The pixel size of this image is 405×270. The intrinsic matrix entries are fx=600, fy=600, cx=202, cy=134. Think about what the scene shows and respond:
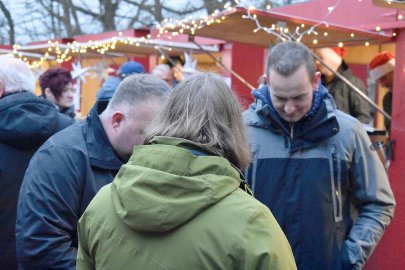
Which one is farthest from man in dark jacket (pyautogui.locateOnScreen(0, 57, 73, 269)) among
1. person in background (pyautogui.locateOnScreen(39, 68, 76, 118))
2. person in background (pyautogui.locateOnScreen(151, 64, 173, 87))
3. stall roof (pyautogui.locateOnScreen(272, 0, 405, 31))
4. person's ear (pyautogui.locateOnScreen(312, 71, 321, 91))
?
person in background (pyautogui.locateOnScreen(151, 64, 173, 87))

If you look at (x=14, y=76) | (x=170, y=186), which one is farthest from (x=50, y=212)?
(x=14, y=76)

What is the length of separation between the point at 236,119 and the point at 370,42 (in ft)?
14.6

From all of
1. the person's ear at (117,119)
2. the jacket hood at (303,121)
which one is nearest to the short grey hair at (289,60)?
the jacket hood at (303,121)

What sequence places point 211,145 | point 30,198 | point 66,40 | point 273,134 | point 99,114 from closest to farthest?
point 211,145 → point 30,198 → point 99,114 → point 273,134 → point 66,40

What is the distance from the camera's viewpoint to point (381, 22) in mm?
5719

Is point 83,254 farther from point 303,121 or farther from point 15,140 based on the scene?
point 15,140

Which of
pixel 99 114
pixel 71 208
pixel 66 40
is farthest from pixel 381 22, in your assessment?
pixel 66 40

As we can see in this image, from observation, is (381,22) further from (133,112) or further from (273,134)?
(133,112)

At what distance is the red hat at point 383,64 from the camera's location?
6.08 metres

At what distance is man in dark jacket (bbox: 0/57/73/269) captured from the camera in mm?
3252

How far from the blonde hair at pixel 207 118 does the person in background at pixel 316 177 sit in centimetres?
110

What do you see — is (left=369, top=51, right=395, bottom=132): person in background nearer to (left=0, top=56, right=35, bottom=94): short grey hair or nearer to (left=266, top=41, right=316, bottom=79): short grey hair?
(left=266, top=41, right=316, bottom=79): short grey hair

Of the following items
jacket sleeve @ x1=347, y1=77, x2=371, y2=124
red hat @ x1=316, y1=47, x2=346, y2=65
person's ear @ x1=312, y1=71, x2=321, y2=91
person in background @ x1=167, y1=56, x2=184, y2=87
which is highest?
person's ear @ x1=312, y1=71, x2=321, y2=91

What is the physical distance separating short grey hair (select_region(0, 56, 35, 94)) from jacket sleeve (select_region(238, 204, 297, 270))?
92.0 inches
